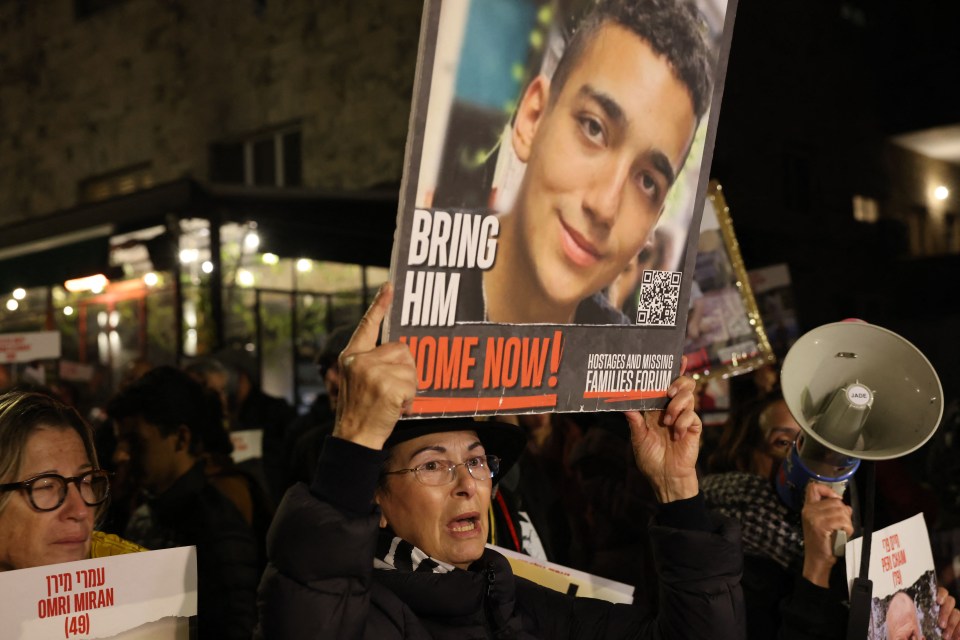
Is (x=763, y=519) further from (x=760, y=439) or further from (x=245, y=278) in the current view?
(x=245, y=278)

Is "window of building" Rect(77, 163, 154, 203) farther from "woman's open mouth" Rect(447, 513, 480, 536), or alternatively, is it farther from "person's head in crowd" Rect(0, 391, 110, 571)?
"woman's open mouth" Rect(447, 513, 480, 536)

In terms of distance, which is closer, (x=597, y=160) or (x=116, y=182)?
(x=597, y=160)

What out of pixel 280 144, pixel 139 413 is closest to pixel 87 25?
pixel 280 144

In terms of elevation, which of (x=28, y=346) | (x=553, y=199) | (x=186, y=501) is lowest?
(x=28, y=346)

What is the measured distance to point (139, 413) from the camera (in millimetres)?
4320

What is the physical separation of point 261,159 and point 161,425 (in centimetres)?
1298

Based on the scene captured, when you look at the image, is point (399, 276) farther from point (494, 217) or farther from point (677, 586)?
point (677, 586)

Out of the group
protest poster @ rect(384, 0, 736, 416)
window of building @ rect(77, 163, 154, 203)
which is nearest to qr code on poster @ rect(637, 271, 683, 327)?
protest poster @ rect(384, 0, 736, 416)

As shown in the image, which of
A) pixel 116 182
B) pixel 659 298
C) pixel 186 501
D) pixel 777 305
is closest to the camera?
pixel 659 298

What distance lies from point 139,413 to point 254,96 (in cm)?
1270

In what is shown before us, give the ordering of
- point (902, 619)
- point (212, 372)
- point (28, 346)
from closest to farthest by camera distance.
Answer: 1. point (902, 619)
2. point (28, 346)
3. point (212, 372)

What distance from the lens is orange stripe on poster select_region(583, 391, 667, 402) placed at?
2.63 meters

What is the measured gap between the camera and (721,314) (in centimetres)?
494

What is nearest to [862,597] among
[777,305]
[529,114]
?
[529,114]
